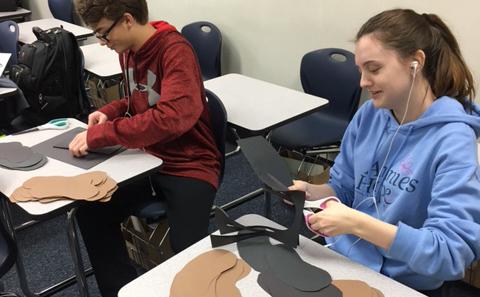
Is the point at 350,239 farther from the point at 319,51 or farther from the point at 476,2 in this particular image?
the point at 319,51

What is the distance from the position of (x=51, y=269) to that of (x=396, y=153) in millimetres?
1808

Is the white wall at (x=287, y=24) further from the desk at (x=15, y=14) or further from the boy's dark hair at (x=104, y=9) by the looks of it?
the desk at (x=15, y=14)

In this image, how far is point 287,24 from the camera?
302cm

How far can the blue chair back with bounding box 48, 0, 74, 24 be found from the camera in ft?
14.5

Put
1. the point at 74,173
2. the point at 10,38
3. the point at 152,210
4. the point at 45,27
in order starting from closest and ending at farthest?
the point at 74,173, the point at 152,210, the point at 10,38, the point at 45,27

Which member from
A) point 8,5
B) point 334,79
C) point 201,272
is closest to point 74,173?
point 201,272

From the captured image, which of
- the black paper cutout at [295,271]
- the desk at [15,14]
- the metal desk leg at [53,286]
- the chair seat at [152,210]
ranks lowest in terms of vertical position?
the metal desk leg at [53,286]

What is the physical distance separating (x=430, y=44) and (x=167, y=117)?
2.95ft

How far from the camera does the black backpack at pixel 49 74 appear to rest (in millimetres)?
2727

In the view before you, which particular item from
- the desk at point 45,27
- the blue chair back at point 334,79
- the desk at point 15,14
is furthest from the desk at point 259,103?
the desk at point 15,14

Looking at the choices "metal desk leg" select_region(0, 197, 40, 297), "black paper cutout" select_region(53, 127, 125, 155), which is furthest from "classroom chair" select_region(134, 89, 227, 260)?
"metal desk leg" select_region(0, 197, 40, 297)

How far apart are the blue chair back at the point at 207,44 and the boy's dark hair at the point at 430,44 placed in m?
2.21

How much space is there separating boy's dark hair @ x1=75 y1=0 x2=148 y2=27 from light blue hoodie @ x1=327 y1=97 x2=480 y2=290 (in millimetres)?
898

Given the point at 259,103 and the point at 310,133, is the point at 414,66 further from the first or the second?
the point at 310,133
